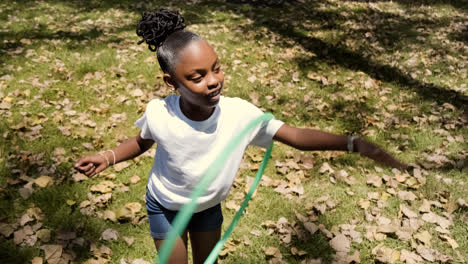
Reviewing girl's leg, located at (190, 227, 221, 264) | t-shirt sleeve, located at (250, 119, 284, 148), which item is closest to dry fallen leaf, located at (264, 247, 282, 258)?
girl's leg, located at (190, 227, 221, 264)

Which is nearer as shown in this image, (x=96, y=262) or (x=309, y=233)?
(x=96, y=262)

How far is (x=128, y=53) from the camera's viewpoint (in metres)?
7.37

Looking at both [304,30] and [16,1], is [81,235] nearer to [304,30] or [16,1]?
[304,30]

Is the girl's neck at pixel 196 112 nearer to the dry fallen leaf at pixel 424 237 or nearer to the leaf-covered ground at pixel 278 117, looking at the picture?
the leaf-covered ground at pixel 278 117

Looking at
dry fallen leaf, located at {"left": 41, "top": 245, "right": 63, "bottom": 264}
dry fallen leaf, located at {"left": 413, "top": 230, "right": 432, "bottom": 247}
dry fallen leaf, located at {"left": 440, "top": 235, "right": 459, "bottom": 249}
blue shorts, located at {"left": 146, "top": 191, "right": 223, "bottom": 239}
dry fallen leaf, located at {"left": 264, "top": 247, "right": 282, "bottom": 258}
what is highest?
blue shorts, located at {"left": 146, "top": 191, "right": 223, "bottom": 239}

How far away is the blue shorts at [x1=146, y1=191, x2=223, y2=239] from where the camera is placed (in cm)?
234

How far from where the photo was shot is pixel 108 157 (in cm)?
230

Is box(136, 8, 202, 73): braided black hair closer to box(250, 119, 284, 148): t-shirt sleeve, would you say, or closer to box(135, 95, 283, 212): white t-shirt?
box(135, 95, 283, 212): white t-shirt

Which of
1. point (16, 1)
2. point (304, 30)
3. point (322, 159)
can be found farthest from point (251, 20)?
point (16, 1)

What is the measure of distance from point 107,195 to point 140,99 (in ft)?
7.24

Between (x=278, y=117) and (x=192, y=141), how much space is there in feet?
Result: 12.3

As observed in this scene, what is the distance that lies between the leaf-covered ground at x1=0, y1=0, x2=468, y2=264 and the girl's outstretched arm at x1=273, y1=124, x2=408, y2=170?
193 cm

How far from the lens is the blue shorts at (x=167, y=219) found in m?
2.34

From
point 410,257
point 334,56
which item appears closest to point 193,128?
point 410,257
